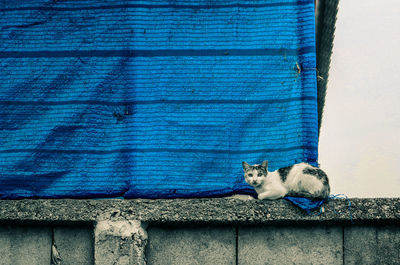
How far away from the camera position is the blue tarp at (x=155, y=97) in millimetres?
3270

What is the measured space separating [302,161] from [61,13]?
2119mm

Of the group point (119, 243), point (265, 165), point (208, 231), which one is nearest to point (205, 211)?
point (208, 231)

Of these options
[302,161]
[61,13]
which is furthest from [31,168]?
[302,161]

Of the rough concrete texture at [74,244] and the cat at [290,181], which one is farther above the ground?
the cat at [290,181]

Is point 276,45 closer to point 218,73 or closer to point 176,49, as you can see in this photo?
point 218,73

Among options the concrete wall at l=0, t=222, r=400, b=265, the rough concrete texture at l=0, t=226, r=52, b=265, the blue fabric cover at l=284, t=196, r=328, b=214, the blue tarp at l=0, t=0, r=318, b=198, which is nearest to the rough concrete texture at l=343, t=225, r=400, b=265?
the concrete wall at l=0, t=222, r=400, b=265

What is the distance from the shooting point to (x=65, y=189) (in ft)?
10.9

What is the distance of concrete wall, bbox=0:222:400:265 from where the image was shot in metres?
3.23

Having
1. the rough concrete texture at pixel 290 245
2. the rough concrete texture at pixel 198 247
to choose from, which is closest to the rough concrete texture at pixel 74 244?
the rough concrete texture at pixel 198 247

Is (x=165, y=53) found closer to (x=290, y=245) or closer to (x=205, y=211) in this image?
(x=205, y=211)

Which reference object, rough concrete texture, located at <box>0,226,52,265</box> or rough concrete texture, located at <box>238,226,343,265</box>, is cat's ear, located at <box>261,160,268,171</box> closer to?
rough concrete texture, located at <box>238,226,343,265</box>

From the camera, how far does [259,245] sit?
3254mm

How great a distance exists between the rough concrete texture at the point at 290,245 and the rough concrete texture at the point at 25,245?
141 cm

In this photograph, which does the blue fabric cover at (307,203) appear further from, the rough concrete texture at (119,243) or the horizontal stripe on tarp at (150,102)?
the rough concrete texture at (119,243)
